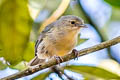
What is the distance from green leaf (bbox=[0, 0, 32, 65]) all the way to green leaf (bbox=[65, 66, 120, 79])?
0.65 ft

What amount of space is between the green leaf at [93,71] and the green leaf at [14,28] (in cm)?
20

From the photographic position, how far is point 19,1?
952mm

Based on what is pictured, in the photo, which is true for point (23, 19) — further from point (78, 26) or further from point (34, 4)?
point (78, 26)

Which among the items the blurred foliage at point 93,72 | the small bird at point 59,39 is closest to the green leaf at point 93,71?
the blurred foliage at point 93,72

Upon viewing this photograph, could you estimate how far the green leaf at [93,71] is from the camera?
1001 millimetres

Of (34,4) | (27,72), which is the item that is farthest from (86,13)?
(27,72)

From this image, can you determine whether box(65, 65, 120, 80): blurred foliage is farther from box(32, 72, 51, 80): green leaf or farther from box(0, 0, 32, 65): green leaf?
box(0, 0, 32, 65): green leaf

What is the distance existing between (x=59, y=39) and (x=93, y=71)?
0.79ft

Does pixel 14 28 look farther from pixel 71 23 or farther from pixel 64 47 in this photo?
pixel 71 23

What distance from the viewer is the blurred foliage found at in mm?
1002

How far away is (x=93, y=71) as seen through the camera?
→ 40.9 inches

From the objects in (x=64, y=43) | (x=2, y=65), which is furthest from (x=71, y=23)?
(x=2, y=65)

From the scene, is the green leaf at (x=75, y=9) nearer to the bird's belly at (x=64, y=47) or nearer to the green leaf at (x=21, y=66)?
the bird's belly at (x=64, y=47)

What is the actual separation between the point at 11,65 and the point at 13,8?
184 millimetres
